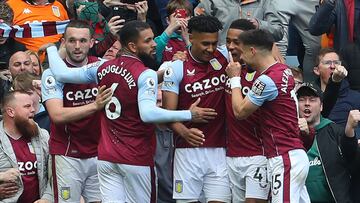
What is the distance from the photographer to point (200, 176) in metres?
10.8

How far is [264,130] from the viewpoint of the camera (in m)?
10.3

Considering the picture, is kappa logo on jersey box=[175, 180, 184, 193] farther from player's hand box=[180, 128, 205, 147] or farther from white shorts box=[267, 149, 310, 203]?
white shorts box=[267, 149, 310, 203]

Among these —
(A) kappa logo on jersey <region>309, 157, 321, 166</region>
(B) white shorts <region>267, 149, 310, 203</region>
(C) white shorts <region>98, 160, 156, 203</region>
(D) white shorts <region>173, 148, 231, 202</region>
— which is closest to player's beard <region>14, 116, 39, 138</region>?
(C) white shorts <region>98, 160, 156, 203</region>

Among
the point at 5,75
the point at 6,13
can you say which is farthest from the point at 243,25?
the point at 6,13

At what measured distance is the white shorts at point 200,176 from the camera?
1080 centimetres

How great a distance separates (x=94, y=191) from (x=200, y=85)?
1661mm

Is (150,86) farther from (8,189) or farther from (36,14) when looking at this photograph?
(36,14)

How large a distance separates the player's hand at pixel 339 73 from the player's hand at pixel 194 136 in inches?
74.8

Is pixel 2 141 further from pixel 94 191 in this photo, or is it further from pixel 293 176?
pixel 293 176

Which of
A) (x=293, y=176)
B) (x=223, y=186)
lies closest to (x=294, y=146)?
(x=293, y=176)

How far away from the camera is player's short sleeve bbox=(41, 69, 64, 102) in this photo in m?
10.8

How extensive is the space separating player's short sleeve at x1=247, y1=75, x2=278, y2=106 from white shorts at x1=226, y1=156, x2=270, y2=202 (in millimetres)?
826

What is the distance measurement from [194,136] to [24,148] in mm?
1910

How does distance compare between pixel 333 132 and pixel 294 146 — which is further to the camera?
pixel 333 132
